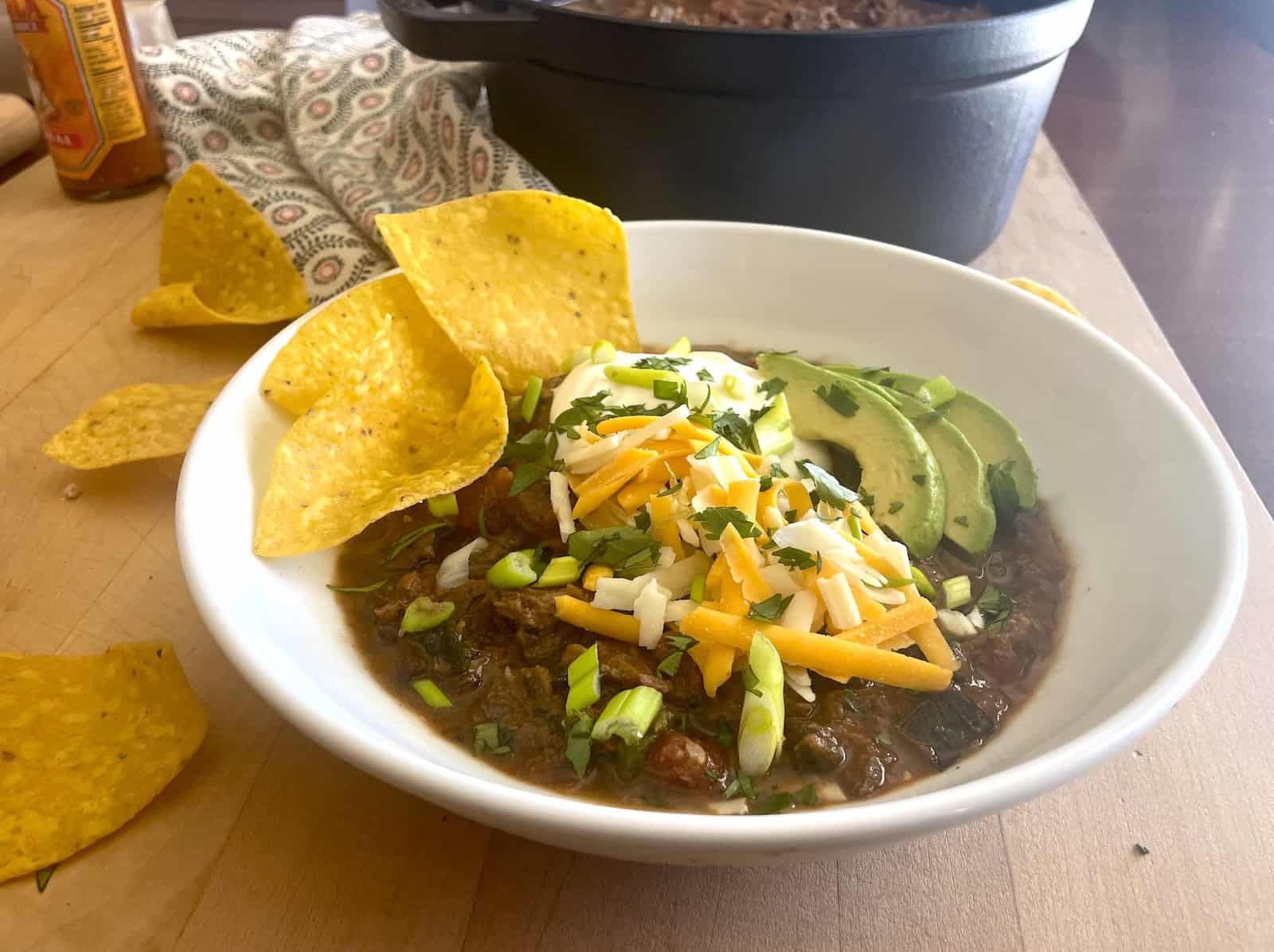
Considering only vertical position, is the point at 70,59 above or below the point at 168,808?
above

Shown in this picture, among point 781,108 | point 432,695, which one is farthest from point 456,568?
point 781,108

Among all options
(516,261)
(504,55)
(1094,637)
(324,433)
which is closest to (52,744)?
(324,433)

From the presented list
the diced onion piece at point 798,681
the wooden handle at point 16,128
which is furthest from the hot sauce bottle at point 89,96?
the diced onion piece at point 798,681

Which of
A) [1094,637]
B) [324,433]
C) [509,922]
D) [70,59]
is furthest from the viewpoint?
[70,59]

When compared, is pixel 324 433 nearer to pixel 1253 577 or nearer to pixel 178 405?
pixel 178 405

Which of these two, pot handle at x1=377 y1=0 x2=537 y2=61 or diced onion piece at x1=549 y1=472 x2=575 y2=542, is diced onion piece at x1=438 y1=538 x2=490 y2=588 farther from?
pot handle at x1=377 y1=0 x2=537 y2=61

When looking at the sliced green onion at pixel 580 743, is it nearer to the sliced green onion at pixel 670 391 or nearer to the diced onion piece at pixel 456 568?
the diced onion piece at pixel 456 568

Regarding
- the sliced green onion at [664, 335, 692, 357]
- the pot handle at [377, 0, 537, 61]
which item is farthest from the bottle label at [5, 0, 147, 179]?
the sliced green onion at [664, 335, 692, 357]
